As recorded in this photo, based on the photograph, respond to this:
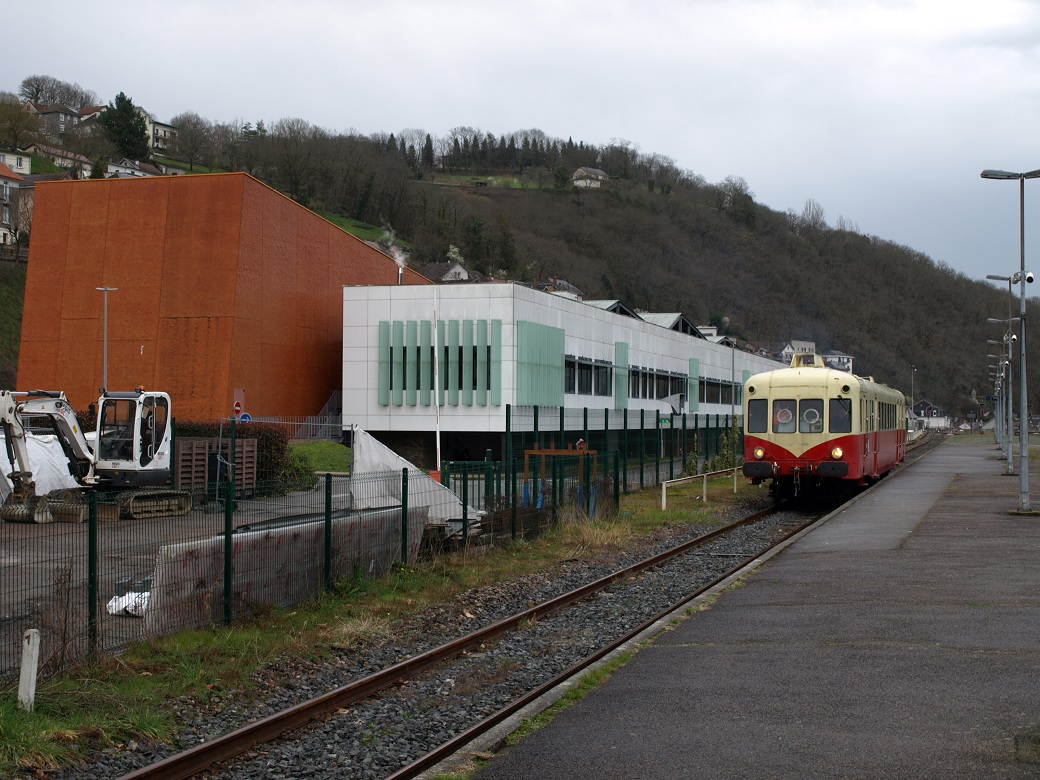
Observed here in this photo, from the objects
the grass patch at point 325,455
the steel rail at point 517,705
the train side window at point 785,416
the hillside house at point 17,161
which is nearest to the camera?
the steel rail at point 517,705

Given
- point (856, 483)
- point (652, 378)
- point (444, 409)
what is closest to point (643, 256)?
point (652, 378)

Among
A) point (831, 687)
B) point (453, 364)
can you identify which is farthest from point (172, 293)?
point (831, 687)

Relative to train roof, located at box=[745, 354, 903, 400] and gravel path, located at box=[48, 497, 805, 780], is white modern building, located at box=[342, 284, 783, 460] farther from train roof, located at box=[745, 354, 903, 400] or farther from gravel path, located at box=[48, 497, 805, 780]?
gravel path, located at box=[48, 497, 805, 780]

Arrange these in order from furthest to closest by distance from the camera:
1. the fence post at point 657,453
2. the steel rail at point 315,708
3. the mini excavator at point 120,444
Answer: the fence post at point 657,453 → the mini excavator at point 120,444 → the steel rail at point 315,708

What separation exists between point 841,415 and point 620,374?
96.7 ft

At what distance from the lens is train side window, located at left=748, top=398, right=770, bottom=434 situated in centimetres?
2714

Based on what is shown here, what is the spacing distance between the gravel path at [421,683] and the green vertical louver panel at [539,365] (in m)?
28.8

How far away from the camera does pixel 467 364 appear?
4541 cm

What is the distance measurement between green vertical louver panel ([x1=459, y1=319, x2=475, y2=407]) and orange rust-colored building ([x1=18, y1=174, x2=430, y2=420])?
13.1 feet

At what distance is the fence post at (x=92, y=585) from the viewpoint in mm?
9641

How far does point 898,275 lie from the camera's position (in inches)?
4616

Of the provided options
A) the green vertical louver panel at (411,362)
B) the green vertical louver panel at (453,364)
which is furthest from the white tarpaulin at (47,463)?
the green vertical louver panel at (453,364)

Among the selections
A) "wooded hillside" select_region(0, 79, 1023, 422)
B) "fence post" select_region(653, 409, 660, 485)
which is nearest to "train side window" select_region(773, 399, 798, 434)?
"fence post" select_region(653, 409, 660, 485)

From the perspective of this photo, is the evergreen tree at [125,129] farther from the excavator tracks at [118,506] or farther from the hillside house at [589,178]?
the excavator tracks at [118,506]
